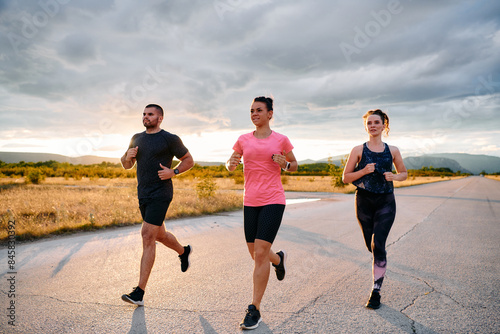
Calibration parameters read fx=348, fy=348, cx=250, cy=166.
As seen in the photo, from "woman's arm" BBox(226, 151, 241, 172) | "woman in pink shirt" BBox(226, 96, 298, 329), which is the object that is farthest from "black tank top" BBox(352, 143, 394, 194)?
"woman's arm" BBox(226, 151, 241, 172)

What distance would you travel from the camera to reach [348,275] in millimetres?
4887

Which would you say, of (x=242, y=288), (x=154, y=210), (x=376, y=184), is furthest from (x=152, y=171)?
(x=376, y=184)

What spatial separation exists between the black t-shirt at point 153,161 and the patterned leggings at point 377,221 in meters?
2.24

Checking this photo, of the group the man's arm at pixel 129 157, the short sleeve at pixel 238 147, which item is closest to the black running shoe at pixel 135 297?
the man's arm at pixel 129 157

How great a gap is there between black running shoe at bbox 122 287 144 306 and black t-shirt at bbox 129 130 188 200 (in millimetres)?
1024

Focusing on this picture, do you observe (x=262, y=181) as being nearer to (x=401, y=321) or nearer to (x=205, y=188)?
(x=401, y=321)

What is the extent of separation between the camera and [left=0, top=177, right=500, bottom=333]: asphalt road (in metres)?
3.27

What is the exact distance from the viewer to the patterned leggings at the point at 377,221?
12.8 feet

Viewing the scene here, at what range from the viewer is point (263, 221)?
344 centimetres

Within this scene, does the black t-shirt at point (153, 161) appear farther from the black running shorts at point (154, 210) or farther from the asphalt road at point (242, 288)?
the asphalt road at point (242, 288)

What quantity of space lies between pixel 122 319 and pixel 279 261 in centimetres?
178

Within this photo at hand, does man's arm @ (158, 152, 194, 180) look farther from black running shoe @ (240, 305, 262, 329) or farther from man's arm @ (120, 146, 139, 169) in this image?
black running shoe @ (240, 305, 262, 329)

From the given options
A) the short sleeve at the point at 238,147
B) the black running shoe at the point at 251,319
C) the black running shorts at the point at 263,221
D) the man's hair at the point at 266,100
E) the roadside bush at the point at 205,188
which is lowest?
the black running shoe at the point at 251,319

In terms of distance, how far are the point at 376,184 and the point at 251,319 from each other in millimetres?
2003
